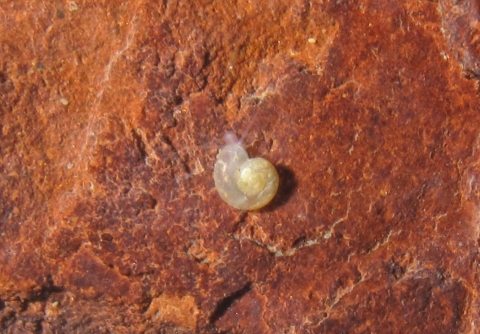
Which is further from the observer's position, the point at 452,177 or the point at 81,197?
the point at 452,177

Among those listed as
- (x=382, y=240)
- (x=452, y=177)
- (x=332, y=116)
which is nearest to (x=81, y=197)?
(x=332, y=116)

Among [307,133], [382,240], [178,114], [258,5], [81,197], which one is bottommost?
[382,240]

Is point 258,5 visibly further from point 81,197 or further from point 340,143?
point 81,197

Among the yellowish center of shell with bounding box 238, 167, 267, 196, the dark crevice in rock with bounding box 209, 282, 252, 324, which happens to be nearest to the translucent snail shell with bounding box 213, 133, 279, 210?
the yellowish center of shell with bounding box 238, 167, 267, 196

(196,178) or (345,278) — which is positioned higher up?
(196,178)

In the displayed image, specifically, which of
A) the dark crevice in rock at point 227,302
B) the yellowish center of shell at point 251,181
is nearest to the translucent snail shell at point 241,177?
the yellowish center of shell at point 251,181
